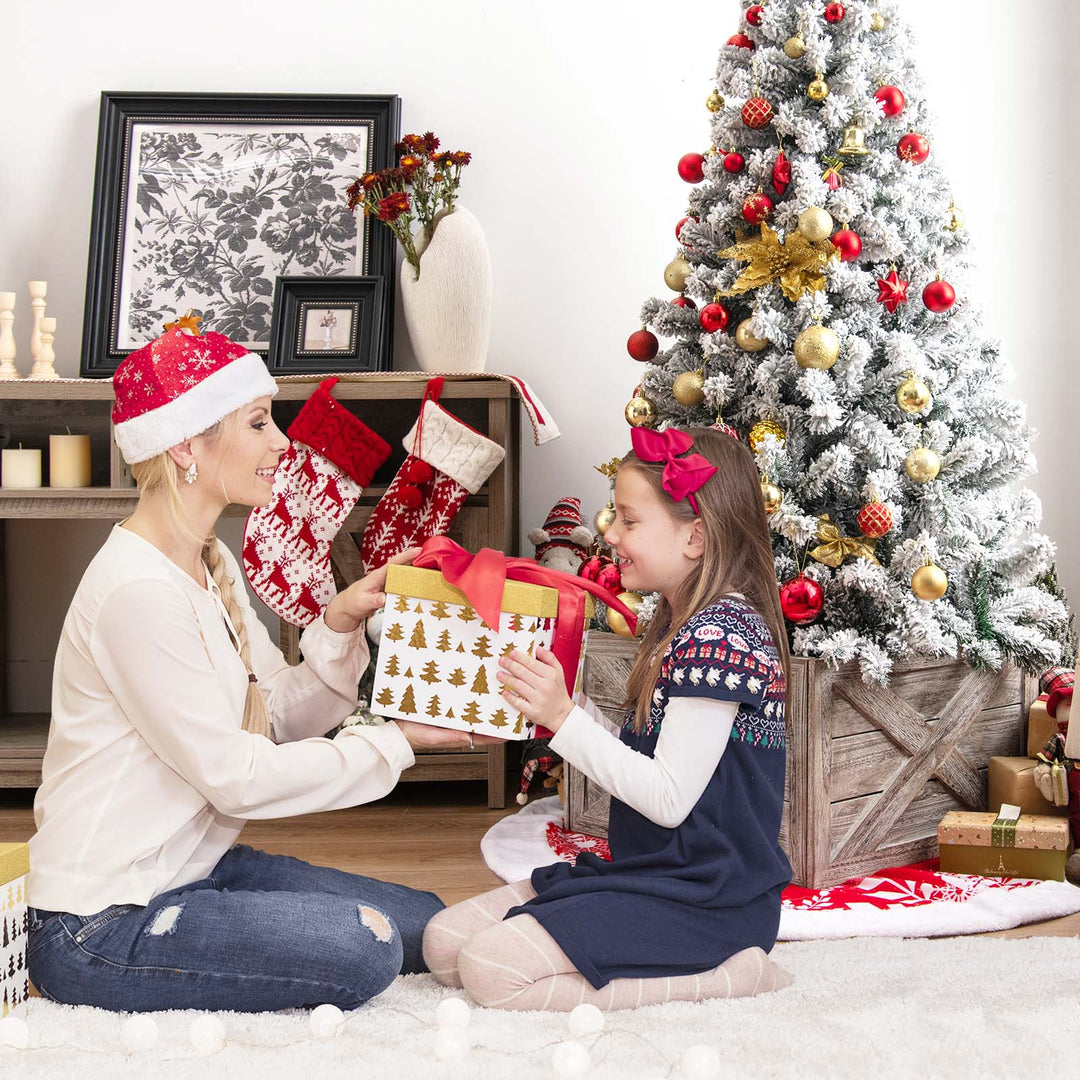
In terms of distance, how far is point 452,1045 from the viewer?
4.38ft

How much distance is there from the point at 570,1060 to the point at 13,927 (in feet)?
2.28

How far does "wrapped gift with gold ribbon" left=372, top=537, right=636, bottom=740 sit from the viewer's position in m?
1.56

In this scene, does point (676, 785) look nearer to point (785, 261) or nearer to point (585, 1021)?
point (585, 1021)

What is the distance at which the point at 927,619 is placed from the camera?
89.4 inches

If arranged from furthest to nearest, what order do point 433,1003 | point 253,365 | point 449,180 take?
1. point 449,180
2. point 253,365
3. point 433,1003

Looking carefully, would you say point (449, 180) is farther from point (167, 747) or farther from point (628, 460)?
point (167, 747)

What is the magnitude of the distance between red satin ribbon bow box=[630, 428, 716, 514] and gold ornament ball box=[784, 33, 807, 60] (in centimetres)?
112

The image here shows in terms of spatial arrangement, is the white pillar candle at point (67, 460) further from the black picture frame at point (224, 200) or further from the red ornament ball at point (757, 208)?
the red ornament ball at point (757, 208)

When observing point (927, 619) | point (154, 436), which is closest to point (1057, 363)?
point (927, 619)

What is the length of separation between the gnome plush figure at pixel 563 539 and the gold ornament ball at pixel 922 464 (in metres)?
0.92

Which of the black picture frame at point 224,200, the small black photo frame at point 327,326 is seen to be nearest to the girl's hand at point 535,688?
the small black photo frame at point 327,326

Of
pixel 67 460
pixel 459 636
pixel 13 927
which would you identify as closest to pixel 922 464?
pixel 459 636

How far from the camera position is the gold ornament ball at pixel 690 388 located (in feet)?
8.07

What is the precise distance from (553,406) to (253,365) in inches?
68.7
